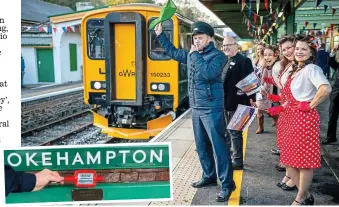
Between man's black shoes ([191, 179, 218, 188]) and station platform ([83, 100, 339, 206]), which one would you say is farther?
man's black shoes ([191, 179, 218, 188])

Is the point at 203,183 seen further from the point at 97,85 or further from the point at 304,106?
the point at 97,85

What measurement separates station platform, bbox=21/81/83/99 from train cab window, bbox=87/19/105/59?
0.39 m

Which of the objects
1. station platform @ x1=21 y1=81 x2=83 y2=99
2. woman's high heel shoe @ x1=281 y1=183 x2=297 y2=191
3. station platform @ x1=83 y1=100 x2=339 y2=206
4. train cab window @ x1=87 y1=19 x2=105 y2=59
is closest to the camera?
station platform @ x1=83 y1=100 x2=339 y2=206

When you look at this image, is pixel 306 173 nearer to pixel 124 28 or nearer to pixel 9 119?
pixel 9 119

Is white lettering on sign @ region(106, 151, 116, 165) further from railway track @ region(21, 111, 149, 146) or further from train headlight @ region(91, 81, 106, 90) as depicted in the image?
railway track @ region(21, 111, 149, 146)

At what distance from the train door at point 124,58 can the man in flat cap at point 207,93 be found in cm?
153

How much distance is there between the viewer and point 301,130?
6.93 feet

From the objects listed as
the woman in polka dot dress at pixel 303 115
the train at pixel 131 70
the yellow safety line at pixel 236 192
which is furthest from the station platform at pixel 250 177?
the train at pixel 131 70

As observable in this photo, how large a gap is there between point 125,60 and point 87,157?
216 cm

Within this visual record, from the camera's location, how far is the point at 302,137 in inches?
83.4

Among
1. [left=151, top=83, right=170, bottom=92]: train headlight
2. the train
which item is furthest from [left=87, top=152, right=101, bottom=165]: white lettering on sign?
[left=151, top=83, right=170, bottom=92]: train headlight

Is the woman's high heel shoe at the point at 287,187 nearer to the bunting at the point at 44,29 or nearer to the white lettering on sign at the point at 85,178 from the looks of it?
the white lettering on sign at the point at 85,178

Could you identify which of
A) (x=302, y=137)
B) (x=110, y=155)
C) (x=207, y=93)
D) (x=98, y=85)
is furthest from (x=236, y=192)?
(x=98, y=85)

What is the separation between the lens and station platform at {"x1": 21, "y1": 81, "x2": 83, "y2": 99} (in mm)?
3404
